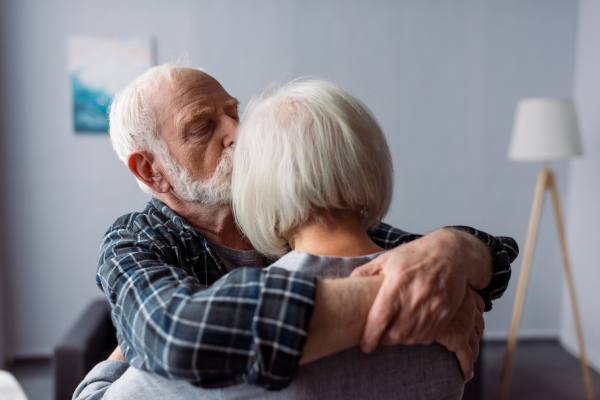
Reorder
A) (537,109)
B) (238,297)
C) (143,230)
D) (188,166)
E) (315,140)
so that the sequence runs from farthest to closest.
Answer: (537,109) < (188,166) < (143,230) < (315,140) < (238,297)

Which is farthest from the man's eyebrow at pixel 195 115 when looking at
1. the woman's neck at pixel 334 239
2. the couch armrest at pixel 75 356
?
the couch armrest at pixel 75 356

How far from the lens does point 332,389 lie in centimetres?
77

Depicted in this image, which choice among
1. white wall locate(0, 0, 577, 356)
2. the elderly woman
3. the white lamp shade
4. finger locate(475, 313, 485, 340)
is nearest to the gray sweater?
the elderly woman

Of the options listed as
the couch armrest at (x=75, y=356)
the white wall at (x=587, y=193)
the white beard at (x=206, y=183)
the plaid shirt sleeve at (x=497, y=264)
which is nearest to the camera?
the plaid shirt sleeve at (x=497, y=264)

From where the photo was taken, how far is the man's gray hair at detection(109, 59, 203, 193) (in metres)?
1.37

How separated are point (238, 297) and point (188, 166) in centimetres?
73

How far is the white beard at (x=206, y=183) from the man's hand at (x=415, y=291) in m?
0.61

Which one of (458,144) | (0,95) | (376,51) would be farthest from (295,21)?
(0,95)

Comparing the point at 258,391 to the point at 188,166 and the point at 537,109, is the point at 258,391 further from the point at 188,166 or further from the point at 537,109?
the point at 537,109

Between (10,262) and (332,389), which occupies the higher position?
(332,389)

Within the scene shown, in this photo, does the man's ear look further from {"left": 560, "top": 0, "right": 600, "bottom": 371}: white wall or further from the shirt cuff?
{"left": 560, "top": 0, "right": 600, "bottom": 371}: white wall

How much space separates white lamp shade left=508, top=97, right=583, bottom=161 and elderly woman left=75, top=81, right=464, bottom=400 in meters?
2.80

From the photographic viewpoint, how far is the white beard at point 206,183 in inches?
51.5

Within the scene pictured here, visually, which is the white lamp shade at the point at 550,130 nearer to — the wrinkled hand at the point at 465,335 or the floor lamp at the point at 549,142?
the floor lamp at the point at 549,142
